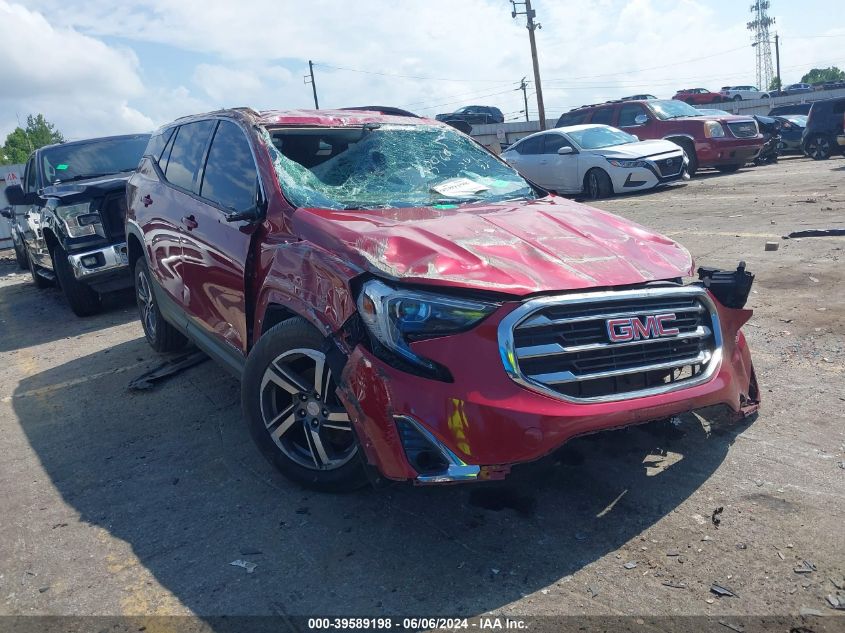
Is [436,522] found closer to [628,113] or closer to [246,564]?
[246,564]

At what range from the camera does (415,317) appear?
299 cm

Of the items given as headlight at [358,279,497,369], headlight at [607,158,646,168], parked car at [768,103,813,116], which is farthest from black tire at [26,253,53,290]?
parked car at [768,103,813,116]

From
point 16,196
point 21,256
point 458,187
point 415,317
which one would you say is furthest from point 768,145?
point 415,317

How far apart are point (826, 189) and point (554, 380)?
11.6 meters

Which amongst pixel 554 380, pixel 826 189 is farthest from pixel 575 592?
pixel 826 189

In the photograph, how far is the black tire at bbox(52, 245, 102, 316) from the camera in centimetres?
840

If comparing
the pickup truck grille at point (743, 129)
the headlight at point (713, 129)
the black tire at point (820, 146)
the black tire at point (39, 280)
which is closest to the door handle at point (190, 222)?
the black tire at point (39, 280)

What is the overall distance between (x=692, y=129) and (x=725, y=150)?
2.99 ft

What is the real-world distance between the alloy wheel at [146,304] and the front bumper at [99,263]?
1.55 metres

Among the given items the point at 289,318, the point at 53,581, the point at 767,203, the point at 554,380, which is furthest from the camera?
the point at 767,203

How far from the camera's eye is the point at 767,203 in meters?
11.5

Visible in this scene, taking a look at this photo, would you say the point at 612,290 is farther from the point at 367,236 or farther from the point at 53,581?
the point at 53,581

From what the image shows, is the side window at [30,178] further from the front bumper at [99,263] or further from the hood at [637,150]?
the hood at [637,150]

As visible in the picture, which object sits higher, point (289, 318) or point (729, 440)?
point (289, 318)
